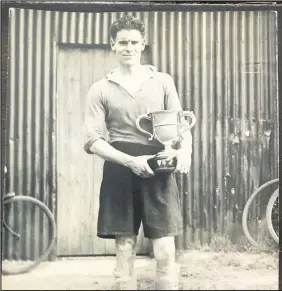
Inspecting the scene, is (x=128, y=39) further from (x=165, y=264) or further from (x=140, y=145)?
(x=165, y=264)

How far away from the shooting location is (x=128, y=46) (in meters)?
2.05

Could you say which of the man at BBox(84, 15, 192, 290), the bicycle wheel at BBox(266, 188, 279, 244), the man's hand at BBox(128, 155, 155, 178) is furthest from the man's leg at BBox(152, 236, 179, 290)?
the bicycle wheel at BBox(266, 188, 279, 244)

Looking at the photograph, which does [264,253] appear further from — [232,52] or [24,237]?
[24,237]

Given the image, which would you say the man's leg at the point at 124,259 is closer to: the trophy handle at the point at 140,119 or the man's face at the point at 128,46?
the trophy handle at the point at 140,119

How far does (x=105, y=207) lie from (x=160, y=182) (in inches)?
9.0

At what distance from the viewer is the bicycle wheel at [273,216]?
2.06m

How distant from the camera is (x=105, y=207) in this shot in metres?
2.03

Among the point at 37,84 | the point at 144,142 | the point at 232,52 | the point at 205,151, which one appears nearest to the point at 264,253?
the point at 205,151

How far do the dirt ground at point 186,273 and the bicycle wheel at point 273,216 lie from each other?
84 mm

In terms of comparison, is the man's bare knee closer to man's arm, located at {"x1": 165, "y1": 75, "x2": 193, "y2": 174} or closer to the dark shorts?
the dark shorts

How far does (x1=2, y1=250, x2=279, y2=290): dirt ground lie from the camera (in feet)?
6.55

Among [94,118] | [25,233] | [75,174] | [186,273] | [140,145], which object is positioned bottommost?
[186,273]

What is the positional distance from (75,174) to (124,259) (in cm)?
37

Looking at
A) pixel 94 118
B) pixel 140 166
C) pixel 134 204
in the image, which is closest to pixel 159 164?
pixel 140 166
